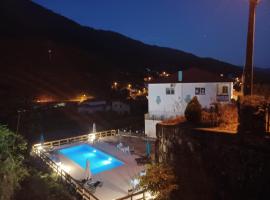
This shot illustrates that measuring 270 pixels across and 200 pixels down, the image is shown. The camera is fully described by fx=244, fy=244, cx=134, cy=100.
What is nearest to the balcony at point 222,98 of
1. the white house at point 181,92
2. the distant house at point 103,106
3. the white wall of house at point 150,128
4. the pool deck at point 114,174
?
the white house at point 181,92

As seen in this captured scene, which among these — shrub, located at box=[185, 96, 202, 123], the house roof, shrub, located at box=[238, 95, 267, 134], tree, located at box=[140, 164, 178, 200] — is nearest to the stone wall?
tree, located at box=[140, 164, 178, 200]

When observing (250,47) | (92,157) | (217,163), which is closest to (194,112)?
(217,163)

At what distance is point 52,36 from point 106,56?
30.3 metres

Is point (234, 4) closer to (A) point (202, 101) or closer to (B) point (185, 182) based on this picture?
(B) point (185, 182)

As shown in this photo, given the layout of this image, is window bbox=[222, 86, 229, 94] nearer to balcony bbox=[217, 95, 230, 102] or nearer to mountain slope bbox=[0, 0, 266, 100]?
balcony bbox=[217, 95, 230, 102]

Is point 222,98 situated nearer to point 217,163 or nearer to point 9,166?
point 217,163

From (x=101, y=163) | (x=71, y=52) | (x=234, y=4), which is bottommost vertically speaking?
(x=101, y=163)

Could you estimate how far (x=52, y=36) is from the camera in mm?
130250

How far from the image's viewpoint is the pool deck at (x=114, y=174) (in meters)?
12.9

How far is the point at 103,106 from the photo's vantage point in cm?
4547

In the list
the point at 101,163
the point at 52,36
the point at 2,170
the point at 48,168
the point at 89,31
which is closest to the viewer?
the point at 2,170

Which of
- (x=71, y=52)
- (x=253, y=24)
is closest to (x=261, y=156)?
(x=253, y=24)

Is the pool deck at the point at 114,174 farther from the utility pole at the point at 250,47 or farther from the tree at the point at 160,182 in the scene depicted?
the utility pole at the point at 250,47

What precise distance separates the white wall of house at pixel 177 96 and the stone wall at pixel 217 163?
14.4m
